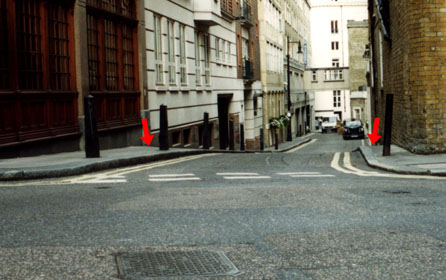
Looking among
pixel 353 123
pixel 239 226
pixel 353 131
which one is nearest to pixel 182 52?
pixel 239 226

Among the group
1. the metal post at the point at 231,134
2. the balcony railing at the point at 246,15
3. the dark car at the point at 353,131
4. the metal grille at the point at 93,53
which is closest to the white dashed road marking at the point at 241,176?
the metal grille at the point at 93,53

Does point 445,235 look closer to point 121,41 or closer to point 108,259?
point 108,259

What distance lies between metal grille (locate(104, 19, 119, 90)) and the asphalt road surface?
8110 millimetres

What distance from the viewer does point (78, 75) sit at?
16.1 meters

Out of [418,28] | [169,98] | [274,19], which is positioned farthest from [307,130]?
[418,28]

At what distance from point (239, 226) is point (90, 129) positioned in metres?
7.65

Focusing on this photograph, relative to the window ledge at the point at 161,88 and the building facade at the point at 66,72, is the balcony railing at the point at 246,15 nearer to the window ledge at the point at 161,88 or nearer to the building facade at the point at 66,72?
the window ledge at the point at 161,88

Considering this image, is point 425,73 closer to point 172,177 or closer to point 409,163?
point 409,163

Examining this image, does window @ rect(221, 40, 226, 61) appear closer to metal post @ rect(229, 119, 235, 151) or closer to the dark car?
metal post @ rect(229, 119, 235, 151)

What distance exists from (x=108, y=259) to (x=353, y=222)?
2.72 m

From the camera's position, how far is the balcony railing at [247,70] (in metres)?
39.4

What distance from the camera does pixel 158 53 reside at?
22516mm

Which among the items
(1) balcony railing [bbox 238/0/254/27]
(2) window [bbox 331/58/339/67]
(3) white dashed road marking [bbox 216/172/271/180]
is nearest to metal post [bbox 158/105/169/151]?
(3) white dashed road marking [bbox 216/172/271/180]

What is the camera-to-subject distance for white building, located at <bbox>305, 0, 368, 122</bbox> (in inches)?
3659
